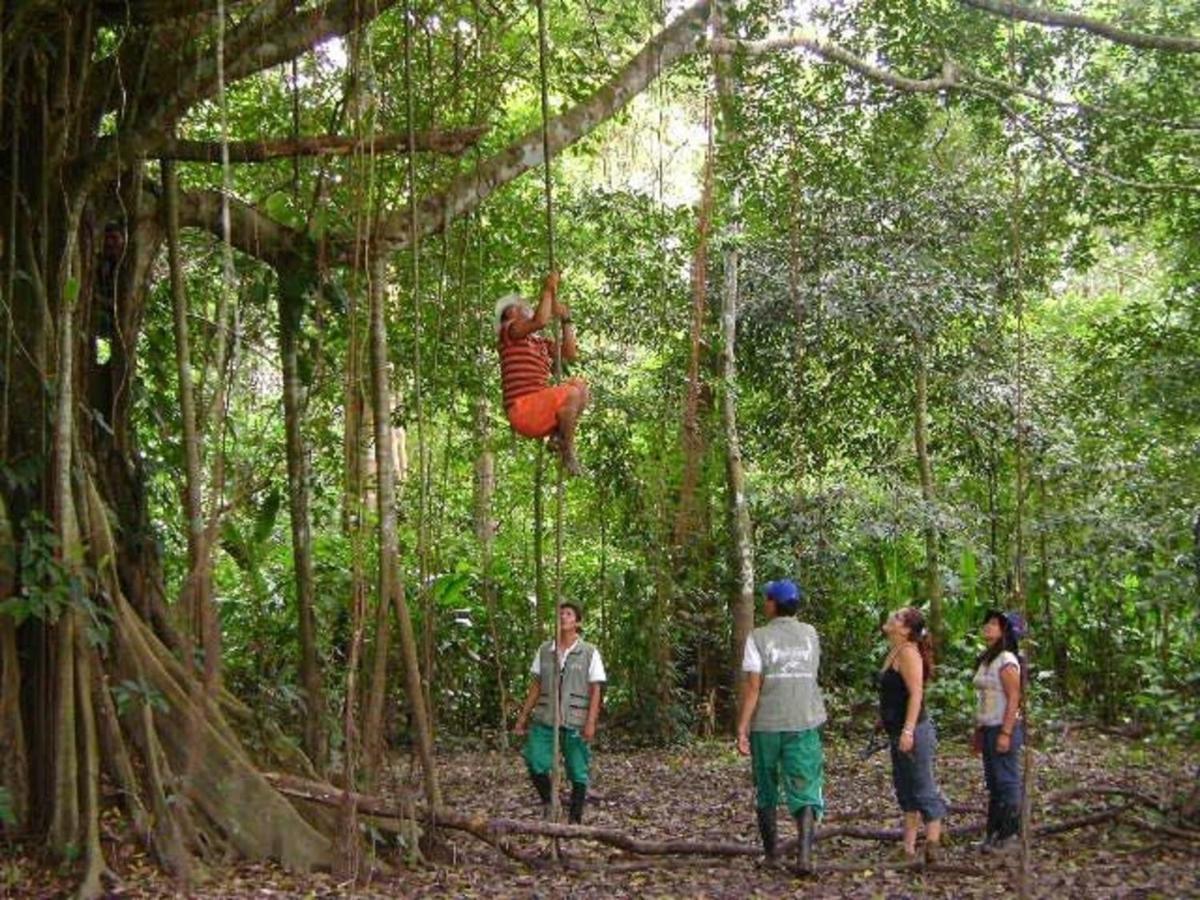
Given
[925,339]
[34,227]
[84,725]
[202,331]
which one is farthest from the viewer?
[925,339]

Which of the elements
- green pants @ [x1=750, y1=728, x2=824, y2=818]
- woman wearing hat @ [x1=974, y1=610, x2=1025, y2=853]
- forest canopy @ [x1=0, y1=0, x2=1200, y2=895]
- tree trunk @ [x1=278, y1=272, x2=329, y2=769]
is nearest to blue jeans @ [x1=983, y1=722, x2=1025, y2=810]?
woman wearing hat @ [x1=974, y1=610, x2=1025, y2=853]

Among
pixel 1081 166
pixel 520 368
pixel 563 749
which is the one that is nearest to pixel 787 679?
pixel 563 749

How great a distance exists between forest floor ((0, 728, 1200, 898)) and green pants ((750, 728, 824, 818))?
1.07ft

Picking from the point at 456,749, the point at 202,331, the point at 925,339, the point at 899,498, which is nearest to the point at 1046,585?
the point at 899,498

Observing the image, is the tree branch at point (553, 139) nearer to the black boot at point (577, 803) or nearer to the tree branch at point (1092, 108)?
the tree branch at point (1092, 108)

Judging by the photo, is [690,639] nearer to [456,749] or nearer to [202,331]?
[456,749]

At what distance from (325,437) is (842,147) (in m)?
4.11

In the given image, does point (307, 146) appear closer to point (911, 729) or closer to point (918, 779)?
point (911, 729)

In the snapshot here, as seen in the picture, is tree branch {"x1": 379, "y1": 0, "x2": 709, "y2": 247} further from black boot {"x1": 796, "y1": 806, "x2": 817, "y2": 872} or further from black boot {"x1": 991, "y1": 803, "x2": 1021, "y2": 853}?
black boot {"x1": 991, "y1": 803, "x2": 1021, "y2": 853}

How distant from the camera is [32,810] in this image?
5.21 metres

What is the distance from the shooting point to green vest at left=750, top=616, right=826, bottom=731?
591 centimetres

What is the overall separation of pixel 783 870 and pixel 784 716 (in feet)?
2.31

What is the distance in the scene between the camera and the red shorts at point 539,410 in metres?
5.96

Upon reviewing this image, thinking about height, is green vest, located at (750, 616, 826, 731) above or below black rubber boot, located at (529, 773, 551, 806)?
above
